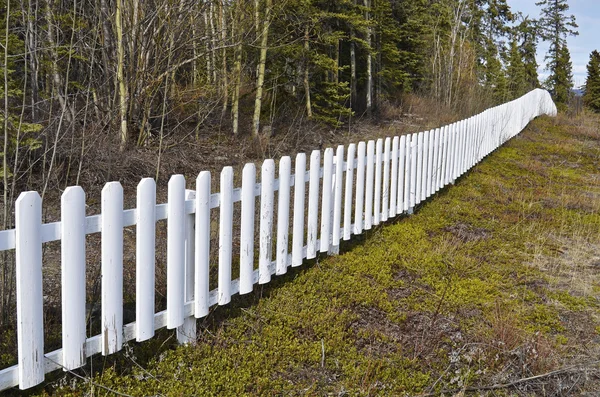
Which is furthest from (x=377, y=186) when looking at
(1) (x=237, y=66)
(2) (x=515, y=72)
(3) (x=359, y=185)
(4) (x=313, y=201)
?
(2) (x=515, y=72)

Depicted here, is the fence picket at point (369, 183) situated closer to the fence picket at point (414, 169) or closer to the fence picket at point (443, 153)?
the fence picket at point (414, 169)

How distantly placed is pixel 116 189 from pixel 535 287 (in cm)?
359

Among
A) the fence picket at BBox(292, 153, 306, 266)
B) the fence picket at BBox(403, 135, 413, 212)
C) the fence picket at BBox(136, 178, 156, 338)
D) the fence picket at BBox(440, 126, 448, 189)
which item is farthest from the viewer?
the fence picket at BBox(440, 126, 448, 189)

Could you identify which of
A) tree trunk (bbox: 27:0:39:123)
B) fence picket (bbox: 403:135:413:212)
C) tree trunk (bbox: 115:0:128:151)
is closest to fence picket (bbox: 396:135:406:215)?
fence picket (bbox: 403:135:413:212)

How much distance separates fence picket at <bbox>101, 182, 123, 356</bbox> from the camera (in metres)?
2.59

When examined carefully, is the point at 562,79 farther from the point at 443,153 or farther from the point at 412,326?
the point at 412,326

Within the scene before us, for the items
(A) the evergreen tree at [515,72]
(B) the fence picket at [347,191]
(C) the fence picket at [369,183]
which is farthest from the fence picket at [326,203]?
(A) the evergreen tree at [515,72]

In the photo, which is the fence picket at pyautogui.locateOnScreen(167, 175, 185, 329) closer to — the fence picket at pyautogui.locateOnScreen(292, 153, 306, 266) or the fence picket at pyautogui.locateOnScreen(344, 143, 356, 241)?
the fence picket at pyautogui.locateOnScreen(292, 153, 306, 266)

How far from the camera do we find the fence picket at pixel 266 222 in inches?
151

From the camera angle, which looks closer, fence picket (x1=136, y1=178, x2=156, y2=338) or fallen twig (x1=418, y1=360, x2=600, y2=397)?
fence picket (x1=136, y1=178, x2=156, y2=338)

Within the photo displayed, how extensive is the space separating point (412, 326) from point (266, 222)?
1283mm

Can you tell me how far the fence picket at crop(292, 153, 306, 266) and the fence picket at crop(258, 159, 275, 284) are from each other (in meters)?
0.38

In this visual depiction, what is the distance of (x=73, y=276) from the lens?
2.48 m

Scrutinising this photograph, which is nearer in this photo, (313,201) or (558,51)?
(313,201)
